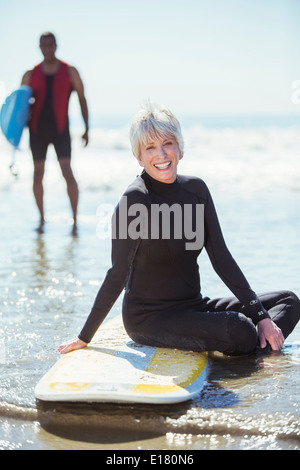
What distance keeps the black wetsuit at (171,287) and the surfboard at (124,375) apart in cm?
10

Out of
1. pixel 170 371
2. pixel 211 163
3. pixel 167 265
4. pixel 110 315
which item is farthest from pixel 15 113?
pixel 211 163

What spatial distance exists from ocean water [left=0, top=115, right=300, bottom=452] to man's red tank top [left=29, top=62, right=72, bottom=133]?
1102mm

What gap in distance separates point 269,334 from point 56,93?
441 cm

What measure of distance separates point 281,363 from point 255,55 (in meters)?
33.3

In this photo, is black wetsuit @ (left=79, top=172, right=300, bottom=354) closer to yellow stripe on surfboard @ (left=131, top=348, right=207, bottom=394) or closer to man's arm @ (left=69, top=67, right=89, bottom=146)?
yellow stripe on surfboard @ (left=131, top=348, right=207, bottom=394)

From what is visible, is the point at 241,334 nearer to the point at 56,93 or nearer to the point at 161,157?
the point at 161,157

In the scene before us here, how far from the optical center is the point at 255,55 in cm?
3453

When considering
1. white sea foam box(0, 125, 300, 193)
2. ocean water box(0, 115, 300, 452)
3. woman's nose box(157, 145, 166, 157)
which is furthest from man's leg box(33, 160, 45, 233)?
woman's nose box(157, 145, 166, 157)

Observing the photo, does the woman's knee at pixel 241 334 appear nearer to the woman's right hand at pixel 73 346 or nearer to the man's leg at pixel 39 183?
Answer: the woman's right hand at pixel 73 346

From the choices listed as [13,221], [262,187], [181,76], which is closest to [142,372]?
[13,221]

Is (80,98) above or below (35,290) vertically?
above

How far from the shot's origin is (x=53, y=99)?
682 centimetres
